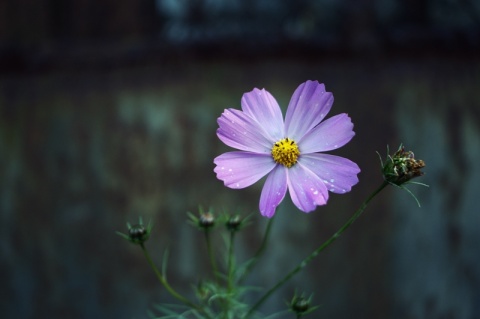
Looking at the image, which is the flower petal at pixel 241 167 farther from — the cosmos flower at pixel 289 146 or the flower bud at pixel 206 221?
the flower bud at pixel 206 221

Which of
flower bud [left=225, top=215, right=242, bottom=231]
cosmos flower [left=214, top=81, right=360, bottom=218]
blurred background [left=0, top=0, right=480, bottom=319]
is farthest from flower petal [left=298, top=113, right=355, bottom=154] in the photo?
blurred background [left=0, top=0, right=480, bottom=319]

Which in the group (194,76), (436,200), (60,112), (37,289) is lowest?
(37,289)

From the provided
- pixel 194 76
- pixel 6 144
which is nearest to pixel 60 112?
pixel 6 144

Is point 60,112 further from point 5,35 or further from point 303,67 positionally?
point 303,67

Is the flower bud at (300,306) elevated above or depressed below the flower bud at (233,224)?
below

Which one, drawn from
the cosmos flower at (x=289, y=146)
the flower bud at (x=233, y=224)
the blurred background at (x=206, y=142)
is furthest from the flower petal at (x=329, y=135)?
the blurred background at (x=206, y=142)

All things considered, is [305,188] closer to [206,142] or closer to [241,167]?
[241,167]

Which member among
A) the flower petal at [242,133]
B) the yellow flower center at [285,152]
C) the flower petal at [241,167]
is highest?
the flower petal at [242,133]
